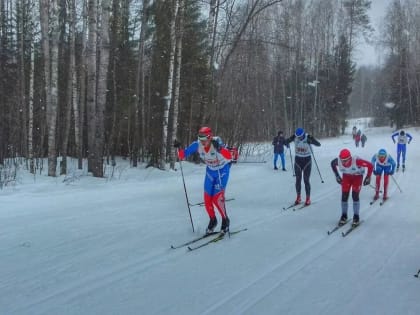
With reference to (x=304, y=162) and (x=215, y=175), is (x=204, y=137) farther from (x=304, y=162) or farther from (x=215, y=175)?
(x=304, y=162)

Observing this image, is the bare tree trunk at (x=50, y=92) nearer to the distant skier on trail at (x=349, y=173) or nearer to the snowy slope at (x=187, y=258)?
the snowy slope at (x=187, y=258)

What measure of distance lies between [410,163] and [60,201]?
16.4 meters

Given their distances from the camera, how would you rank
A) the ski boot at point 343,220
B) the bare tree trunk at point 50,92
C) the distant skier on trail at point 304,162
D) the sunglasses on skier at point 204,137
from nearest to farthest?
the sunglasses on skier at point 204,137 → the ski boot at point 343,220 → the distant skier on trail at point 304,162 → the bare tree trunk at point 50,92

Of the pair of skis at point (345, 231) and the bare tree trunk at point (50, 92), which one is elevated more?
the bare tree trunk at point (50, 92)

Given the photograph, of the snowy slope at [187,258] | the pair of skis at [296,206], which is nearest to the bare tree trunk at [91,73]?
the snowy slope at [187,258]

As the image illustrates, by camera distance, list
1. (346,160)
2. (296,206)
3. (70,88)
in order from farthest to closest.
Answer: (70,88) → (296,206) → (346,160)

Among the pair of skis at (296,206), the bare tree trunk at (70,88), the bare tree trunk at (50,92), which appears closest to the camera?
the pair of skis at (296,206)

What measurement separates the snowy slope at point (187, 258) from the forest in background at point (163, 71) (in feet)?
15.7

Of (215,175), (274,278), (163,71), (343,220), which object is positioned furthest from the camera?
(163,71)

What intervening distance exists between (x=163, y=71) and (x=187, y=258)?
16.4 m

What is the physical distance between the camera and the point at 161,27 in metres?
19.8

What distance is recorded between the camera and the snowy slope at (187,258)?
15.2ft

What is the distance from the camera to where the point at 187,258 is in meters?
6.18

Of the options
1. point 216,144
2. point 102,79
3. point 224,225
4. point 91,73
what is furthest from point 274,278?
point 91,73
